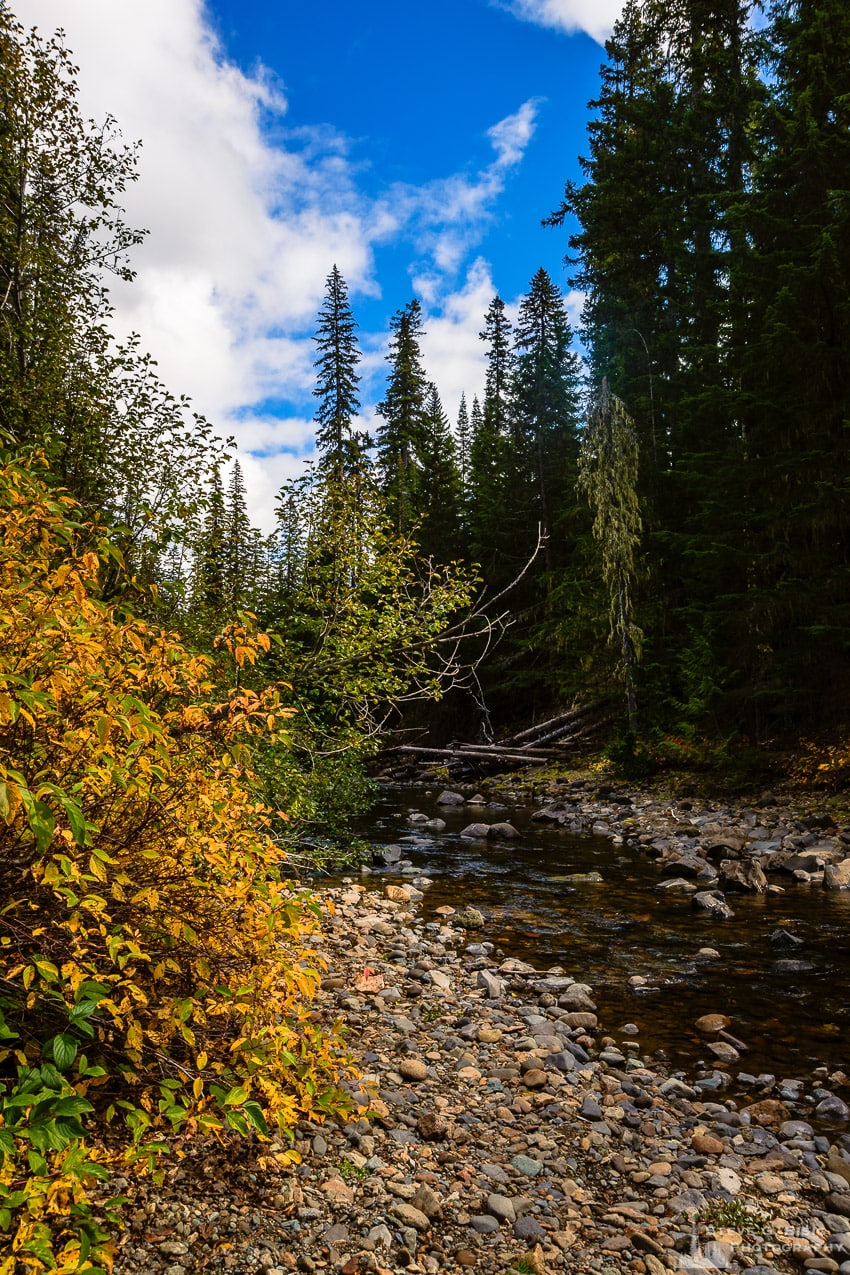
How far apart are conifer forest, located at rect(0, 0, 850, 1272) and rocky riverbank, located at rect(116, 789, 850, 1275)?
365mm

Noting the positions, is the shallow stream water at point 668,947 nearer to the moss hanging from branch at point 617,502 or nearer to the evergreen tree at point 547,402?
the moss hanging from branch at point 617,502

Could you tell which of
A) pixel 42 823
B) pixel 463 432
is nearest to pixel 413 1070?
pixel 42 823

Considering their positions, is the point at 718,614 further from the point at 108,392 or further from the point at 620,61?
the point at 620,61

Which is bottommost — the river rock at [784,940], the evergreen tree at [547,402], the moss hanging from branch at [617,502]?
the river rock at [784,940]

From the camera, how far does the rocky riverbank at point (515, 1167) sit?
2943 mm

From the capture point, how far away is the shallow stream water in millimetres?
5523

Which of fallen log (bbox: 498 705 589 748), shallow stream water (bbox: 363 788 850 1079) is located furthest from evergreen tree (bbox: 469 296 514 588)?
shallow stream water (bbox: 363 788 850 1079)

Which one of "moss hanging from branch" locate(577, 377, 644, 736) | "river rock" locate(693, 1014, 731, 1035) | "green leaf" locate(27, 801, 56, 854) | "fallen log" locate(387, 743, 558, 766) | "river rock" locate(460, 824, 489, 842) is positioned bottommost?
"river rock" locate(460, 824, 489, 842)

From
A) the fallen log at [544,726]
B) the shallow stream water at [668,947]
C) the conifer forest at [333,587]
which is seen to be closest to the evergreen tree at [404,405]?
the conifer forest at [333,587]

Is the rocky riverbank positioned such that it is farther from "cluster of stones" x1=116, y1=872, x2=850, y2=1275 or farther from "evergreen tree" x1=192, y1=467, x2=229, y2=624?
"evergreen tree" x1=192, y1=467, x2=229, y2=624

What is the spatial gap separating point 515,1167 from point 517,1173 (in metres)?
0.05

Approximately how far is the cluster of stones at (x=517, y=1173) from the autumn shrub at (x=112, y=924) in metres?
0.33

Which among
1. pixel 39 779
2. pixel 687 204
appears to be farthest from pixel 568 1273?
pixel 687 204

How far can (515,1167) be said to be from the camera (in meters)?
3.68
